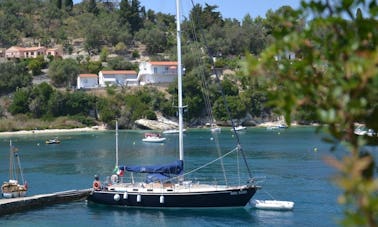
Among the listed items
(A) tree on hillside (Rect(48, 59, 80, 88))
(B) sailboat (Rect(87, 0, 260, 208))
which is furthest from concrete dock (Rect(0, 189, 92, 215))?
(A) tree on hillside (Rect(48, 59, 80, 88))

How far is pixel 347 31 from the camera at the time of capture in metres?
4.41

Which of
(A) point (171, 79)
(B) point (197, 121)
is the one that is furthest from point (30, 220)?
(A) point (171, 79)

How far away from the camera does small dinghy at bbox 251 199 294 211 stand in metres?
33.4

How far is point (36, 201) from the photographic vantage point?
3572cm

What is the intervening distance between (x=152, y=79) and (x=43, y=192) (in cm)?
8582

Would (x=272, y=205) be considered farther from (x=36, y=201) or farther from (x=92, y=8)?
(x=92, y=8)

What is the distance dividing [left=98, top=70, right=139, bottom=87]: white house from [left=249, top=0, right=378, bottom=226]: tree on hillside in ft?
391

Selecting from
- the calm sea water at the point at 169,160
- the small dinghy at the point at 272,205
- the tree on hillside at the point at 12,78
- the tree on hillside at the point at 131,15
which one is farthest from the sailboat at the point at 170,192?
the tree on hillside at the point at 131,15

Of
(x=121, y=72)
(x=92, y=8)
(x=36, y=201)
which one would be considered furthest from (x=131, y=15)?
(x=36, y=201)

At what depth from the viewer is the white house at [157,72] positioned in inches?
4899

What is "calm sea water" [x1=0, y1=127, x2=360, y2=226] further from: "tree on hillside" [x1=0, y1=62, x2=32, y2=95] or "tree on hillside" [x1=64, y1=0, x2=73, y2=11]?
"tree on hillside" [x1=64, y1=0, x2=73, y2=11]

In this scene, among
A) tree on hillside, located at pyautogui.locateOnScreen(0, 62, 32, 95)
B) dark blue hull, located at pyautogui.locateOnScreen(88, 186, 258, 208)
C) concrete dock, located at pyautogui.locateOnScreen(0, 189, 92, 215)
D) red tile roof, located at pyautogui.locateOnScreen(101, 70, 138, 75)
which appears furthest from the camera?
red tile roof, located at pyautogui.locateOnScreen(101, 70, 138, 75)

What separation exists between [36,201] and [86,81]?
8860cm

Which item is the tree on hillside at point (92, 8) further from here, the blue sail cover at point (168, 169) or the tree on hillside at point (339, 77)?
the tree on hillside at point (339, 77)
